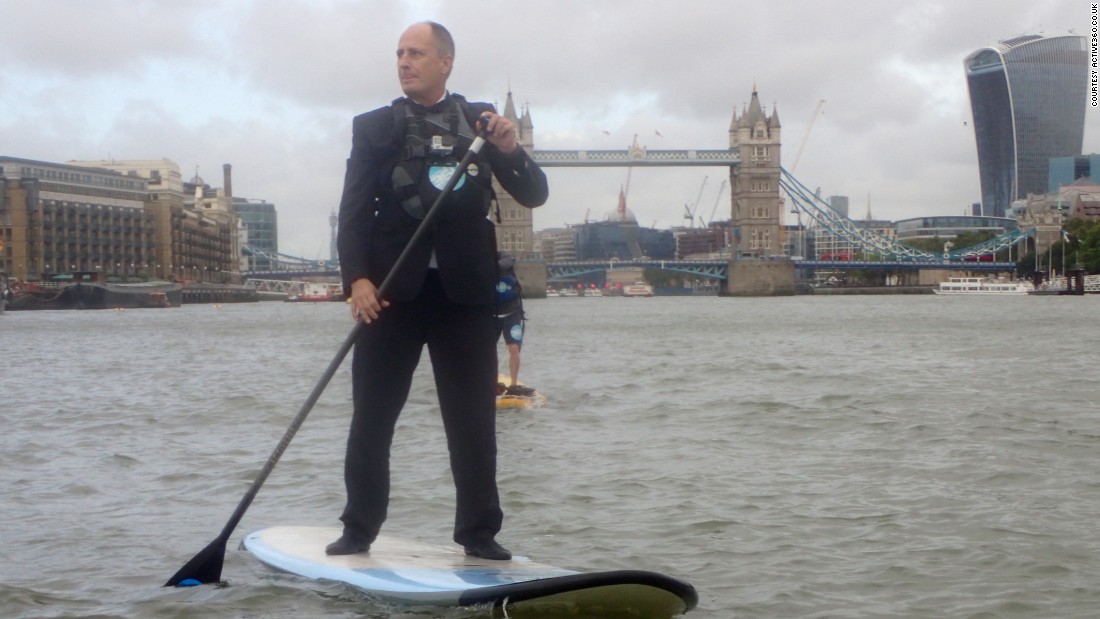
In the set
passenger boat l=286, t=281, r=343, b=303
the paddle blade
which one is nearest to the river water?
the paddle blade

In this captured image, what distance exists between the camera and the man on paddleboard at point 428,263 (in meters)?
4.43

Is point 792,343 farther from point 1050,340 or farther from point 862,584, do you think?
point 862,584

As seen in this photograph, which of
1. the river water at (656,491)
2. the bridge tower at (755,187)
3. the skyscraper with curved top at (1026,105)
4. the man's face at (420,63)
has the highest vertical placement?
the skyscraper with curved top at (1026,105)

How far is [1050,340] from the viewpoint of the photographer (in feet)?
88.3

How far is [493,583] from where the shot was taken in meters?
4.16

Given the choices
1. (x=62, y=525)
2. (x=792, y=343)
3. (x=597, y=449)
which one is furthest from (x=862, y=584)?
(x=792, y=343)

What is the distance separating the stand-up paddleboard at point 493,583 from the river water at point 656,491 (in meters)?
0.08

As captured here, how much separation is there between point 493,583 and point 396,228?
3.91 feet

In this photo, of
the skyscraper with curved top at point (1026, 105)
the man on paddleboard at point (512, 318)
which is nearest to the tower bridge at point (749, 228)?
the skyscraper with curved top at point (1026, 105)

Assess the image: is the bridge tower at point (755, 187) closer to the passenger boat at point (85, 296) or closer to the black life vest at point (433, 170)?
the passenger boat at point (85, 296)

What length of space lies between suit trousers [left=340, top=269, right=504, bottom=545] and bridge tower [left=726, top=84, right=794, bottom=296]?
116675mm

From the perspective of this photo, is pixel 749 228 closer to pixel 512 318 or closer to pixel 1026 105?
pixel 1026 105

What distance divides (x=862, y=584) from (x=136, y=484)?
4.08 meters

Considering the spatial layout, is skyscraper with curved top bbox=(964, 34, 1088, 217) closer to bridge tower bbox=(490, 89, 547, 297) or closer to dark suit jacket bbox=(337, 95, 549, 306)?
bridge tower bbox=(490, 89, 547, 297)
